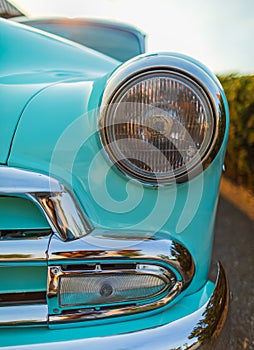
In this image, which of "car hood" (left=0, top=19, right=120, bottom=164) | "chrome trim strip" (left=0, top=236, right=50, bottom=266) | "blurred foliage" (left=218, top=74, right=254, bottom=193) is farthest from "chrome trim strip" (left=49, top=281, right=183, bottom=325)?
"blurred foliage" (left=218, top=74, right=254, bottom=193)

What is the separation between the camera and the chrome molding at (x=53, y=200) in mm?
897

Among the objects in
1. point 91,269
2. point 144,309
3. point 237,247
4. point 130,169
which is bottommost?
point 237,247

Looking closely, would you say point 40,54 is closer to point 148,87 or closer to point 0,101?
point 0,101

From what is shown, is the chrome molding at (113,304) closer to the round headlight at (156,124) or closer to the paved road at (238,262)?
the round headlight at (156,124)

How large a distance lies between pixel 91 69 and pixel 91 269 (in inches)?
38.9

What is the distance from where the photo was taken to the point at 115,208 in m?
0.97

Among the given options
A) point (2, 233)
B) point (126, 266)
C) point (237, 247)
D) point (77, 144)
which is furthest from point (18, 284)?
point (237, 247)

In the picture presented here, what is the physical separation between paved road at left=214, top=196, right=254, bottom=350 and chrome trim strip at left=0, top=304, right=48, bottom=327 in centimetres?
98

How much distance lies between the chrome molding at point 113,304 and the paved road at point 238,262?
0.77m

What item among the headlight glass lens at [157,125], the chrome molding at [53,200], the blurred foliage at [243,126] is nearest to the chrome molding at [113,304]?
the chrome molding at [53,200]

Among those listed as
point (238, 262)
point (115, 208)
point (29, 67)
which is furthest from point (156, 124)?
point (238, 262)

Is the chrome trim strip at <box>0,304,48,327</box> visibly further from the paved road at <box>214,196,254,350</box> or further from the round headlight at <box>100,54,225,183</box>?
the paved road at <box>214,196,254,350</box>

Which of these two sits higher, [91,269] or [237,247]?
[91,269]

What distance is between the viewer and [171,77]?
94cm
